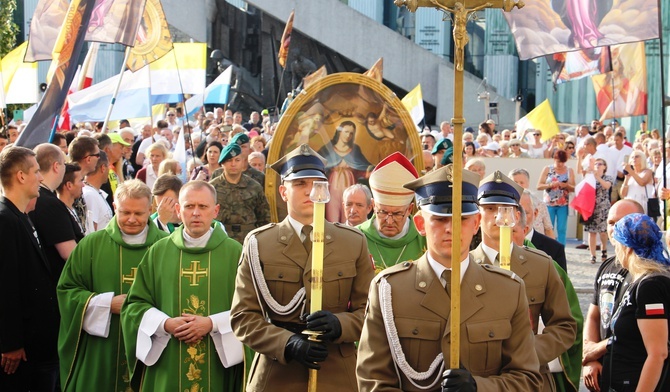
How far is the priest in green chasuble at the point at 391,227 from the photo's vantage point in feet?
21.9

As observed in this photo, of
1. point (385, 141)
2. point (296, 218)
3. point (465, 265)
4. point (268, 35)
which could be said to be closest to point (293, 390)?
point (296, 218)

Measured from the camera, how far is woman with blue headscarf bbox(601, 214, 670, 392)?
530cm

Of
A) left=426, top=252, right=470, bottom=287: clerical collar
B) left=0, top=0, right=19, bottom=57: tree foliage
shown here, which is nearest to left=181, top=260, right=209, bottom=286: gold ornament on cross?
left=426, top=252, right=470, bottom=287: clerical collar

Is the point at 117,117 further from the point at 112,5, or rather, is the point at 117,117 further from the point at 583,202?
the point at 583,202

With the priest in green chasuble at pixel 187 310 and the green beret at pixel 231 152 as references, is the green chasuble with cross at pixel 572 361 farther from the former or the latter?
the green beret at pixel 231 152

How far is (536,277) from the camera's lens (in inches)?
212

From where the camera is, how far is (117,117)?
48.0 feet

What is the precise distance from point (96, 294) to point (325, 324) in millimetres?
2060

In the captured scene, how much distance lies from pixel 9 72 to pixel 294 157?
14.4 m

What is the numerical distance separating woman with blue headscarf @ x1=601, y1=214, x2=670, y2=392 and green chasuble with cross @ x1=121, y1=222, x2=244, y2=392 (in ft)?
6.87

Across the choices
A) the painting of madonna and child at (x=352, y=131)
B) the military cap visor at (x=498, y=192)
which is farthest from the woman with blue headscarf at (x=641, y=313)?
the painting of madonna and child at (x=352, y=131)

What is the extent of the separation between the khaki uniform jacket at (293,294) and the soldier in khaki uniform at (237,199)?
3.92 meters

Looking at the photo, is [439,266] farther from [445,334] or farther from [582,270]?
[582,270]

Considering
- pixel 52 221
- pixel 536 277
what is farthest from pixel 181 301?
pixel 536 277
